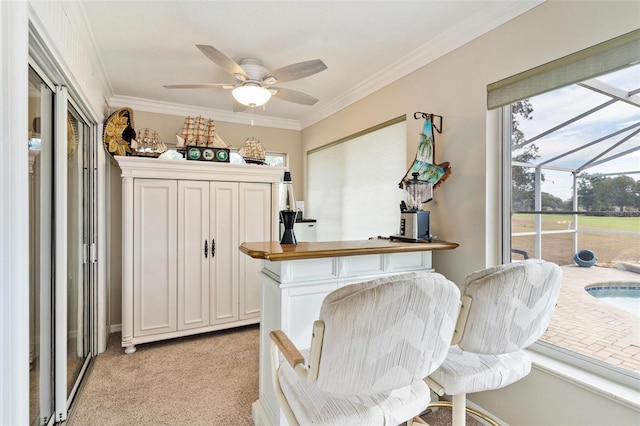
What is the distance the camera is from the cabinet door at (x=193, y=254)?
10.4ft

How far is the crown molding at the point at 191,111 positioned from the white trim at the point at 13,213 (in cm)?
263

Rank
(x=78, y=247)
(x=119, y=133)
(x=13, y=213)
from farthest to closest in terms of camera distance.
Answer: (x=119, y=133) → (x=78, y=247) → (x=13, y=213)

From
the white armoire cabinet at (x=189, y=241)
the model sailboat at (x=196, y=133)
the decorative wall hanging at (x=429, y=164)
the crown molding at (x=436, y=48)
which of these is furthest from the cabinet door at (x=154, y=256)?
the decorative wall hanging at (x=429, y=164)

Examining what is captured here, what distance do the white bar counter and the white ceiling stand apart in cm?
143

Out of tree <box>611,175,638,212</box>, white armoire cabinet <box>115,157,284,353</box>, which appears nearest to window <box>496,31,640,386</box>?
tree <box>611,175,638,212</box>

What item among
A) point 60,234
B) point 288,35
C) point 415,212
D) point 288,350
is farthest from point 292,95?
point 288,350

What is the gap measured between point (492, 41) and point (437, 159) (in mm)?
796

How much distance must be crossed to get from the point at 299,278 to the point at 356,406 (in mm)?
828

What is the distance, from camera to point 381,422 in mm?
1049

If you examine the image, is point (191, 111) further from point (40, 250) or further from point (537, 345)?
point (537, 345)

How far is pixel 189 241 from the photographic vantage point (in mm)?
3203

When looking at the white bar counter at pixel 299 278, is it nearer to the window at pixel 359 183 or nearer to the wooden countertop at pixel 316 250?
the wooden countertop at pixel 316 250

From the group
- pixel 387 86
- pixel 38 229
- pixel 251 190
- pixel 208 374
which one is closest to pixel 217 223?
pixel 251 190

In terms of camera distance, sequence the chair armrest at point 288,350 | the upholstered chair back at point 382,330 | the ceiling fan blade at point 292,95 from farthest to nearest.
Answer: the ceiling fan blade at point 292,95 → the chair armrest at point 288,350 → the upholstered chair back at point 382,330
